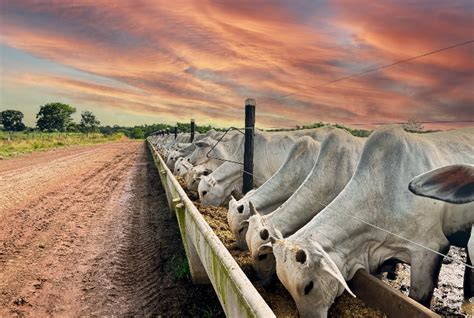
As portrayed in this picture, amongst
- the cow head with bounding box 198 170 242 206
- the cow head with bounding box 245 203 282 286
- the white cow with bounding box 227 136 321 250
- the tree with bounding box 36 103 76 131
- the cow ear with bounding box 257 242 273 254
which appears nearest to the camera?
the cow ear with bounding box 257 242 273 254

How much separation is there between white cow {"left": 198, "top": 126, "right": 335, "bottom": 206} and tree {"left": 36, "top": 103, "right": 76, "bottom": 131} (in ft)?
334

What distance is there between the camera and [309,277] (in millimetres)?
3256

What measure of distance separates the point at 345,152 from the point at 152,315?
10.8ft

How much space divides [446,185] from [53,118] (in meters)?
111

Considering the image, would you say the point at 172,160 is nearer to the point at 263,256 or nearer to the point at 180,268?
the point at 180,268

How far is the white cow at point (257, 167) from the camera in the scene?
8.35 meters

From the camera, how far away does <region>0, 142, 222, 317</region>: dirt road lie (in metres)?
4.22

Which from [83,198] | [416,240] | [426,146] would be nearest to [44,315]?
[416,240]

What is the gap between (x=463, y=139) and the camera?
5.01 metres

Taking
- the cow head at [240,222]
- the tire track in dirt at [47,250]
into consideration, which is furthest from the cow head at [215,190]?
the cow head at [240,222]

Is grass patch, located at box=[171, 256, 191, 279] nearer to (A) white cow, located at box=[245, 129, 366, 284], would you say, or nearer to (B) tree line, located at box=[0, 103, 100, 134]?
(A) white cow, located at box=[245, 129, 366, 284]

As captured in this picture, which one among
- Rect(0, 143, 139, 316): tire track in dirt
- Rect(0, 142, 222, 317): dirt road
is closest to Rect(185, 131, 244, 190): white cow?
Rect(0, 142, 222, 317): dirt road

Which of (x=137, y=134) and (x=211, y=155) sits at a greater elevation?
(x=211, y=155)

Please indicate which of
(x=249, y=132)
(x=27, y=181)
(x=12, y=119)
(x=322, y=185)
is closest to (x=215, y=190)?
(x=249, y=132)
